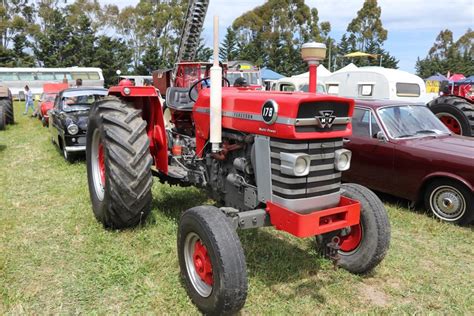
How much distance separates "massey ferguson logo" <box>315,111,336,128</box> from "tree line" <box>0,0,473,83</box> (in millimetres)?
42115

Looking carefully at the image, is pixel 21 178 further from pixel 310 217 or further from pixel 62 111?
pixel 310 217

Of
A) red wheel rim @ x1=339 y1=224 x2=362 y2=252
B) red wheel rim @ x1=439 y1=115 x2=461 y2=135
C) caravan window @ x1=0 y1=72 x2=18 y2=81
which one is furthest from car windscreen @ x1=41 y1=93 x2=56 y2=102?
caravan window @ x1=0 y1=72 x2=18 y2=81

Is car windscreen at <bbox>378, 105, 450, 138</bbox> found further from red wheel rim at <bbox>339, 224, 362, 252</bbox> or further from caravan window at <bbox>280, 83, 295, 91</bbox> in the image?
caravan window at <bbox>280, 83, 295, 91</bbox>

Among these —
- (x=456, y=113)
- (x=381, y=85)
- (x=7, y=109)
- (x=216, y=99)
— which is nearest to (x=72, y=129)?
(x=216, y=99)

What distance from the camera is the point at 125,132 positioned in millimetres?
3723

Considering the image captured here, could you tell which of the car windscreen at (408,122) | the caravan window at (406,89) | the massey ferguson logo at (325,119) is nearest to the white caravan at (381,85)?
the caravan window at (406,89)

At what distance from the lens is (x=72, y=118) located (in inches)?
298

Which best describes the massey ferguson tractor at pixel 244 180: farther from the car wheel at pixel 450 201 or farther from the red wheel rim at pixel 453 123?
the red wheel rim at pixel 453 123

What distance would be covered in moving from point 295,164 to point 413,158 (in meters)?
2.93

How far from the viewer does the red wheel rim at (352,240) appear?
11.0 feet

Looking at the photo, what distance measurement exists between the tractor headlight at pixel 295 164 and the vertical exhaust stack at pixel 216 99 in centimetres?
67

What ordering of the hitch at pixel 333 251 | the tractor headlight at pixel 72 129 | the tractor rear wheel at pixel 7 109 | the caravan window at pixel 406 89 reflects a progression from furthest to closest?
the tractor rear wheel at pixel 7 109, the caravan window at pixel 406 89, the tractor headlight at pixel 72 129, the hitch at pixel 333 251

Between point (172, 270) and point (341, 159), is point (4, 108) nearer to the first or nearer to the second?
point (172, 270)

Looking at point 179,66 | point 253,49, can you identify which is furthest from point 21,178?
point 253,49
